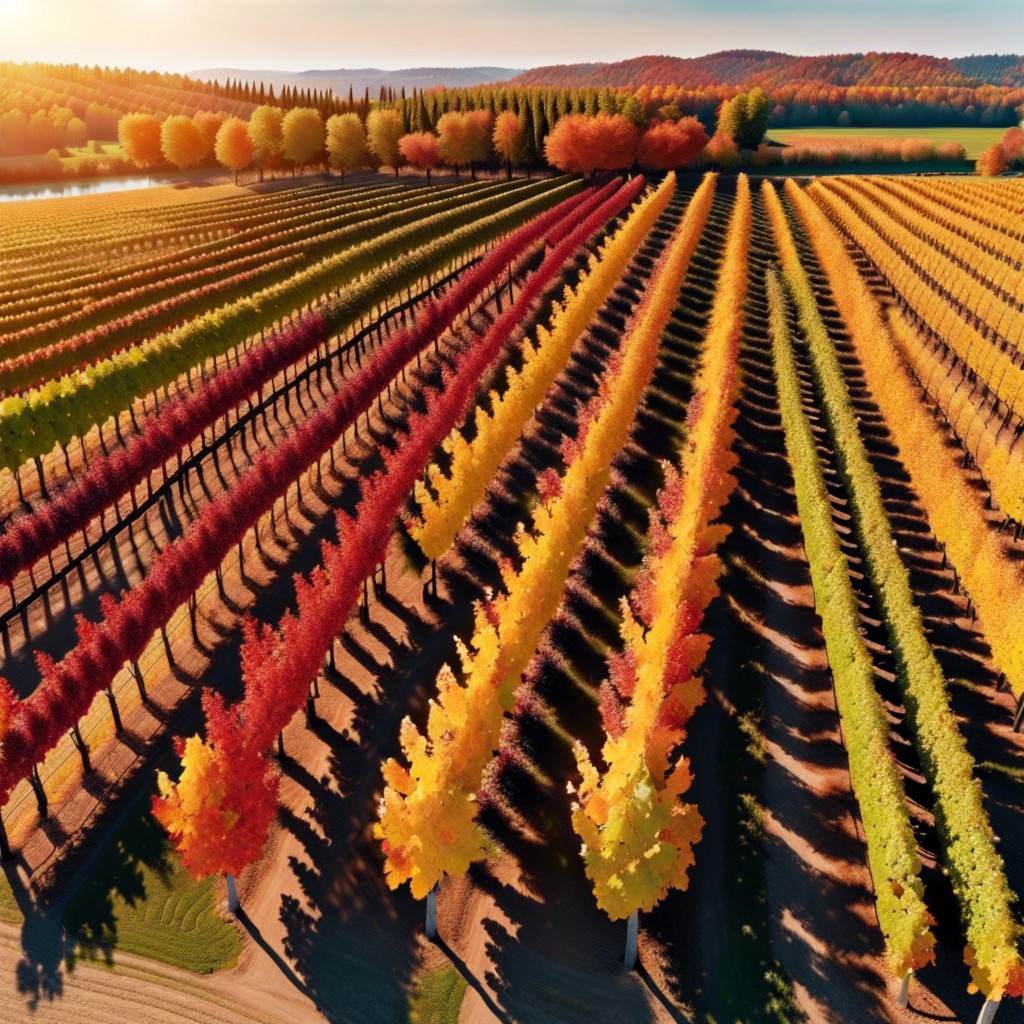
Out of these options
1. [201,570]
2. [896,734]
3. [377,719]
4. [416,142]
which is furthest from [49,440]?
[416,142]

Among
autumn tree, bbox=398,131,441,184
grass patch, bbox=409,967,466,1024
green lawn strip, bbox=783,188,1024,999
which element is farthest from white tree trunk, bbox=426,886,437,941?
autumn tree, bbox=398,131,441,184

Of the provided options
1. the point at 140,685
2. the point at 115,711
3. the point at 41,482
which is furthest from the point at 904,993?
the point at 41,482

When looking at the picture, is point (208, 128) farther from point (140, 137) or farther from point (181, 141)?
point (140, 137)

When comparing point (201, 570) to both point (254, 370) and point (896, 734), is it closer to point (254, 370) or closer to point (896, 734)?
point (254, 370)

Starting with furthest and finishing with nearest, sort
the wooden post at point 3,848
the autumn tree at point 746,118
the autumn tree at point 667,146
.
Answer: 1. the autumn tree at point 746,118
2. the autumn tree at point 667,146
3. the wooden post at point 3,848

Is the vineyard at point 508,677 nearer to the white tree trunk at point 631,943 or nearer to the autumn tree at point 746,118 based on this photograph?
the white tree trunk at point 631,943

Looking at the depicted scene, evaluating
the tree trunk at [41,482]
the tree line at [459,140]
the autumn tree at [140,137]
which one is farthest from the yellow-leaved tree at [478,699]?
the autumn tree at [140,137]
